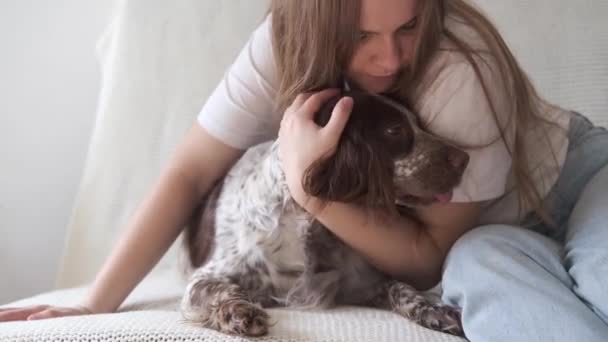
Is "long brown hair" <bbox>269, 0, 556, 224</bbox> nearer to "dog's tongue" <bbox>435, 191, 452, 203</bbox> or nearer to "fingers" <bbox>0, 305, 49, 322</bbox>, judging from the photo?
"dog's tongue" <bbox>435, 191, 452, 203</bbox>

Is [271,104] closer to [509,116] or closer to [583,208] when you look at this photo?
[509,116]

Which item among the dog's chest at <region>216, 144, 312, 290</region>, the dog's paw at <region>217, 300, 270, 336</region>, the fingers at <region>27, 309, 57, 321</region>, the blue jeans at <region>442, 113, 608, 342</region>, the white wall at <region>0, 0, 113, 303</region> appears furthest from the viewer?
the white wall at <region>0, 0, 113, 303</region>

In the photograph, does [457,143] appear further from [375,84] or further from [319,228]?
[319,228]

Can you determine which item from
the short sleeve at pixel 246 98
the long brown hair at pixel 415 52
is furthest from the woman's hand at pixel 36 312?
the long brown hair at pixel 415 52

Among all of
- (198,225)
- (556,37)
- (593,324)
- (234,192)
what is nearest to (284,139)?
(234,192)

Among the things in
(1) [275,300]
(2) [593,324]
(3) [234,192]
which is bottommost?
(1) [275,300]

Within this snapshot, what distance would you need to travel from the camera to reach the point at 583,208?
1.49 metres

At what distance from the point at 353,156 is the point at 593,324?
55 cm

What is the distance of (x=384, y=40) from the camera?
1486 millimetres

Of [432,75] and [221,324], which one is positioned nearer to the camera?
[221,324]

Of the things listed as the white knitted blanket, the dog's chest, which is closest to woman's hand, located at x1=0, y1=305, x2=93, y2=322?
the white knitted blanket

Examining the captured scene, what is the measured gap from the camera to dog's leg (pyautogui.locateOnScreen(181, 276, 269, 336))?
1.34 m

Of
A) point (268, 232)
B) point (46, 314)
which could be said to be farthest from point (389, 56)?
point (46, 314)

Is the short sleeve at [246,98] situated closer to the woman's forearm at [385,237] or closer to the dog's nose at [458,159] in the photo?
the woman's forearm at [385,237]
